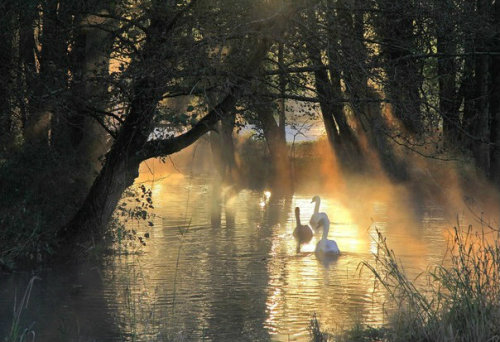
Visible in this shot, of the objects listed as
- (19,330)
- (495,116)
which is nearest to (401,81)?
(19,330)

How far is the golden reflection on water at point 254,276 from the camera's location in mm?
12445

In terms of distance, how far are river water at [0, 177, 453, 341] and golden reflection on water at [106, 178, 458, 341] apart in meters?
0.02

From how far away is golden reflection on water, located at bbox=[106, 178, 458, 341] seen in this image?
12.4 metres

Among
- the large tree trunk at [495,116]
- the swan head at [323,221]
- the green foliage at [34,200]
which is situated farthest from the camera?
the large tree trunk at [495,116]

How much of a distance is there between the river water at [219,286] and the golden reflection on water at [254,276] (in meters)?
0.02

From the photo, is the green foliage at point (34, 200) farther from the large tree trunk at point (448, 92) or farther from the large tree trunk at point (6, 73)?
the large tree trunk at point (448, 92)

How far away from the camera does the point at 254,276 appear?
637 inches

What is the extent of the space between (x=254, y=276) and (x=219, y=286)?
3.76 feet

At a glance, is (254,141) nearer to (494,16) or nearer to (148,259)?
(494,16)

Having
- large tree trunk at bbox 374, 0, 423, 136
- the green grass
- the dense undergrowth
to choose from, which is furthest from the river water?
large tree trunk at bbox 374, 0, 423, 136

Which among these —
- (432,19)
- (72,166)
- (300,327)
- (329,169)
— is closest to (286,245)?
(72,166)

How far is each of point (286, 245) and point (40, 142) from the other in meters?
5.95

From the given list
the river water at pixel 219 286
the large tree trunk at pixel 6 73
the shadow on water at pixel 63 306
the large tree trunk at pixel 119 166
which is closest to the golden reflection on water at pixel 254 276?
the river water at pixel 219 286

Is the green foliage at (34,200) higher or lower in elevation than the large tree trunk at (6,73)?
lower
